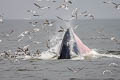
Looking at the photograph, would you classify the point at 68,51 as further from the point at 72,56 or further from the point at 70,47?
the point at 72,56

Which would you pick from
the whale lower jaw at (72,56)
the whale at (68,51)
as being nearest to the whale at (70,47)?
the whale at (68,51)

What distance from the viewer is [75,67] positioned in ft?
164

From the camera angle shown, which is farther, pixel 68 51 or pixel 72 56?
pixel 72 56

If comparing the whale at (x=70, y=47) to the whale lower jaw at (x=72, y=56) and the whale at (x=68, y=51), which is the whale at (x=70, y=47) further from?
the whale lower jaw at (x=72, y=56)

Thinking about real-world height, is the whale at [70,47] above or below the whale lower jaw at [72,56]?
above

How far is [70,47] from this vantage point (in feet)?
190

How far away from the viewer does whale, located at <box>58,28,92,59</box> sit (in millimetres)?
56188

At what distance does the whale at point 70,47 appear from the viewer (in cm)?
5619

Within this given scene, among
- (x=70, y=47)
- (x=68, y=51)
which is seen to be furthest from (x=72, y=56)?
(x=68, y=51)

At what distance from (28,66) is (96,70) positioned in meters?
8.95

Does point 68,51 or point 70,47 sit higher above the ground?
point 70,47

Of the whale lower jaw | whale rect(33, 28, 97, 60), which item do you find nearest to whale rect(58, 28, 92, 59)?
whale rect(33, 28, 97, 60)

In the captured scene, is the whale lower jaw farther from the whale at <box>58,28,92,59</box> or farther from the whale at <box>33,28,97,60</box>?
the whale at <box>58,28,92,59</box>

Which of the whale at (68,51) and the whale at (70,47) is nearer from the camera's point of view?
the whale at (70,47)
